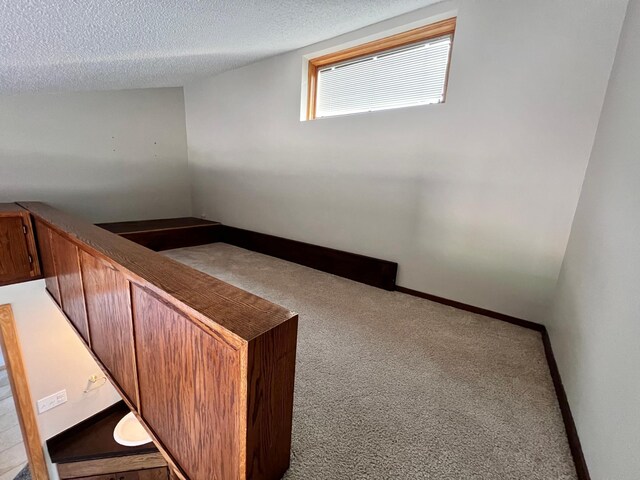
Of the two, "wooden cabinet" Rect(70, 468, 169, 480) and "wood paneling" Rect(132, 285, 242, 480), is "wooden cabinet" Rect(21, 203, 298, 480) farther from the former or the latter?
"wooden cabinet" Rect(70, 468, 169, 480)

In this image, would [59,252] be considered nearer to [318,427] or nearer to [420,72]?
[318,427]

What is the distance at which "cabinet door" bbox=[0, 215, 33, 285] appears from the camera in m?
2.19

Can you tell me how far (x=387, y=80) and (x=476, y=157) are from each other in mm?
1121

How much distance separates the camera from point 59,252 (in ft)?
5.81

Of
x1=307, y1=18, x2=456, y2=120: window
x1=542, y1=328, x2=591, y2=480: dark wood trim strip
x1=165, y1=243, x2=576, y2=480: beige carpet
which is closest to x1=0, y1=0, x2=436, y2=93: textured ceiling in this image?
x1=307, y1=18, x2=456, y2=120: window

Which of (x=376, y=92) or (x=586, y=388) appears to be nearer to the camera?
(x=586, y=388)

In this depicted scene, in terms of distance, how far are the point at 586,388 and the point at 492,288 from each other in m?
1.08

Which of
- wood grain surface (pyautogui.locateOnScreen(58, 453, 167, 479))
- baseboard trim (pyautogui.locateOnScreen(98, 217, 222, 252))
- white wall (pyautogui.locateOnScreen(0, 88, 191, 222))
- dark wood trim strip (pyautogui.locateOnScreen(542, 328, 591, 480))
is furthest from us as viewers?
baseboard trim (pyautogui.locateOnScreen(98, 217, 222, 252))

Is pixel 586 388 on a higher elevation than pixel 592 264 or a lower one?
lower

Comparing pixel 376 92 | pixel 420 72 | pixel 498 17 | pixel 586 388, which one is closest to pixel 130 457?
pixel 586 388

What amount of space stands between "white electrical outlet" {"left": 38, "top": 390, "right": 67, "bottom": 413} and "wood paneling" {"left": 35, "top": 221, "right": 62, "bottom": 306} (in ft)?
5.03

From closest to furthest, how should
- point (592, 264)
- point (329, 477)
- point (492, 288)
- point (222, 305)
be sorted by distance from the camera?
point (222, 305) → point (329, 477) → point (592, 264) → point (492, 288)

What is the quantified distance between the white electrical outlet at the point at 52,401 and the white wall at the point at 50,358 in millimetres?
42

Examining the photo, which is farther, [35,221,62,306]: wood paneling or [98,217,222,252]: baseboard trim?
[98,217,222,252]: baseboard trim
